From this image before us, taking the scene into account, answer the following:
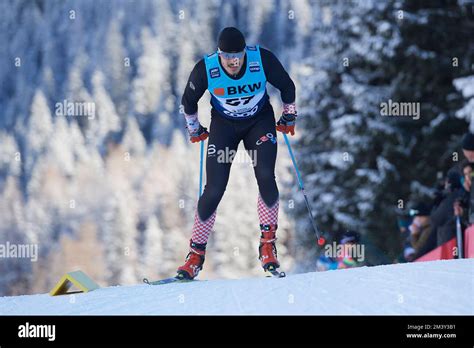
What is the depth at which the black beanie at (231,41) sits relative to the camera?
6590mm

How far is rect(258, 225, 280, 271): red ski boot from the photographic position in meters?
7.08

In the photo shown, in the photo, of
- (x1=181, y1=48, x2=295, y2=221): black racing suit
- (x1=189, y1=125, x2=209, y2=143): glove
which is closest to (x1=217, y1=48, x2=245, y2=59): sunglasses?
(x1=181, y1=48, x2=295, y2=221): black racing suit

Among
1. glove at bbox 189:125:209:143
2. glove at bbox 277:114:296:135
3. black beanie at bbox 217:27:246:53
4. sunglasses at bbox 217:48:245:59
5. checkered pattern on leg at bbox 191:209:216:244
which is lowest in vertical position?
checkered pattern on leg at bbox 191:209:216:244

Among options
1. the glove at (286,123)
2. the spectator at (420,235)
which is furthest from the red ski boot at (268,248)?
the spectator at (420,235)

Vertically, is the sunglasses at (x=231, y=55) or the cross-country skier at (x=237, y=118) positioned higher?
the sunglasses at (x=231, y=55)

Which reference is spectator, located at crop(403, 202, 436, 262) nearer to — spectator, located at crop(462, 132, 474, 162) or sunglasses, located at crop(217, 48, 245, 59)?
spectator, located at crop(462, 132, 474, 162)

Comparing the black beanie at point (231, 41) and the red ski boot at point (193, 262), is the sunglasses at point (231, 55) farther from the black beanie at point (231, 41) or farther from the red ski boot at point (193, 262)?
the red ski boot at point (193, 262)

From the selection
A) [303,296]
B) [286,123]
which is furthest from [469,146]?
[303,296]

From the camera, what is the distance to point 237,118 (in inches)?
275

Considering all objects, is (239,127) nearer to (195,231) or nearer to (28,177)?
(195,231)

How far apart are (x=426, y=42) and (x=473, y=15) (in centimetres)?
87

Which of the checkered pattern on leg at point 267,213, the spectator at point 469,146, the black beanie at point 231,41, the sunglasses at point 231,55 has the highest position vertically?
the black beanie at point 231,41

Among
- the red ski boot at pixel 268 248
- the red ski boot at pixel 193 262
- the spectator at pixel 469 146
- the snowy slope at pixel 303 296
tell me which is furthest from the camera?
the spectator at pixel 469 146

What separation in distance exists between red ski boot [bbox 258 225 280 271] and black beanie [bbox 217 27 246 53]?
53.9 inches
